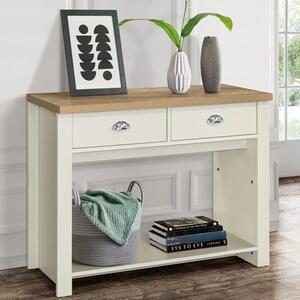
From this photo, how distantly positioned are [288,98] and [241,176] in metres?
2.00

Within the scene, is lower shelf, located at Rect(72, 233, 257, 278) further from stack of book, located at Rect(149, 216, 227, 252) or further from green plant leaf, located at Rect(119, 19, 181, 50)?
green plant leaf, located at Rect(119, 19, 181, 50)

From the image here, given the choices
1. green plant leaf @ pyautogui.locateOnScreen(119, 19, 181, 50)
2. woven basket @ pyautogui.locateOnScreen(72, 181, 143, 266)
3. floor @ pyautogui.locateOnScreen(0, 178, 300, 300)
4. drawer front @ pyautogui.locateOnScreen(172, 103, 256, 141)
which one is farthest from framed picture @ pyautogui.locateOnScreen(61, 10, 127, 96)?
floor @ pyautogui.locateOnScreen(0, 178, 300, 300)

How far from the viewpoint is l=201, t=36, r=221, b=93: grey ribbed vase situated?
3822 millimetres

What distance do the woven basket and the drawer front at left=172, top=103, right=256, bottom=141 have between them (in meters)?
0.44

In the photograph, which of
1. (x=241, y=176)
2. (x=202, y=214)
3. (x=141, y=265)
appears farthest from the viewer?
(x=202, y=214)

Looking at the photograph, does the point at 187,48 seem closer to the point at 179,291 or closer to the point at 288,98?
the point at 179,291

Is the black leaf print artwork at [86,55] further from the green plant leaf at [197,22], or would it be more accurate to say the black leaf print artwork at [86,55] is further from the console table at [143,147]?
the green plant leaf at [197,22]

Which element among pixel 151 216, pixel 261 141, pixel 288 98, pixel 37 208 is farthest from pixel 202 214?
pixel 288 98

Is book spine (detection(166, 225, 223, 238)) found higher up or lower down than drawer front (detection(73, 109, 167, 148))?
lower down

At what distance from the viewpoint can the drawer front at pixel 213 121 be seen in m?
3.63

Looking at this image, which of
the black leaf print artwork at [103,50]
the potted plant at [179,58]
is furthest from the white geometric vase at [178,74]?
the black leaf print artwork at [103,50]

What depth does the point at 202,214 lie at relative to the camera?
4316 millimetres

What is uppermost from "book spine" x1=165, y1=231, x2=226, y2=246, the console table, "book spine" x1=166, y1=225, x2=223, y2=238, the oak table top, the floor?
the oak table top

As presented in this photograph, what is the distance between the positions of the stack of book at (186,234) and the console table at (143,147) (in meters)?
0.04
